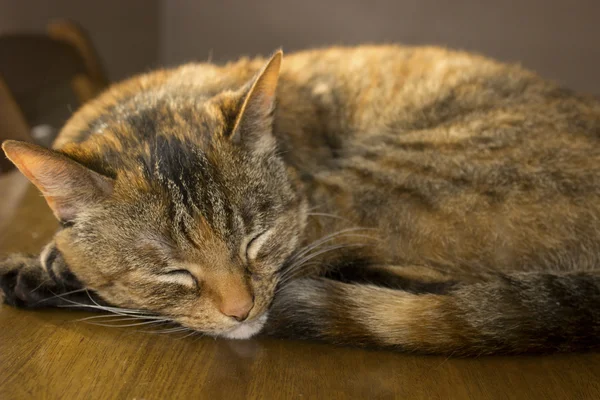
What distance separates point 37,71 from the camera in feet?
7.95

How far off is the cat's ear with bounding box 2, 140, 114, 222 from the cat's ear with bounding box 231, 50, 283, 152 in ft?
1.07

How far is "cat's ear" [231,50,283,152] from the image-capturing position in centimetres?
128

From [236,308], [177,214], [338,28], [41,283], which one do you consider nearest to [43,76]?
[41,283]

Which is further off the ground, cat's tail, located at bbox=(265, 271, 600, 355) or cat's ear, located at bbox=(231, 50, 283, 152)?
cat's ear, located at bbox=(231, 50, 283, 152)

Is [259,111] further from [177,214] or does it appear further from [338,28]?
[338,28]

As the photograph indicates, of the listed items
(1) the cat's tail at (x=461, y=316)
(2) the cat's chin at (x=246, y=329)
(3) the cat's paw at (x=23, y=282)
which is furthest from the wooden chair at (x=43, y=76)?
(1) the cat's tail at (x=461, y=316)

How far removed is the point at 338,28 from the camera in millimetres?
4355

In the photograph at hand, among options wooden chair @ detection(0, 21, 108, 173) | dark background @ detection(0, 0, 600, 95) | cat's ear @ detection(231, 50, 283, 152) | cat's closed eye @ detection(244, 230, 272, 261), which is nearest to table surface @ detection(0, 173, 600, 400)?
cat's closed eye @ detection(244, 230, 272, 261)

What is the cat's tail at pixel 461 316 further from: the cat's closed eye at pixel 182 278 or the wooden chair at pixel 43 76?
the wooden chair at pixel 43 76

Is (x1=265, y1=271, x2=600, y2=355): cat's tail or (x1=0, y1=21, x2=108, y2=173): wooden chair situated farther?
(x1=0, y1=21, x2=108, y2=173): wooden chair

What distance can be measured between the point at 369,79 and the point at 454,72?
10.3 inches

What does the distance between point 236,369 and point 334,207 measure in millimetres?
599

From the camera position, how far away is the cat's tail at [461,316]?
3.74 feet

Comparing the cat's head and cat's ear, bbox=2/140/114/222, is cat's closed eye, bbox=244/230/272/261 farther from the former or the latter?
cat's ear, bbox=2/140/114/222
